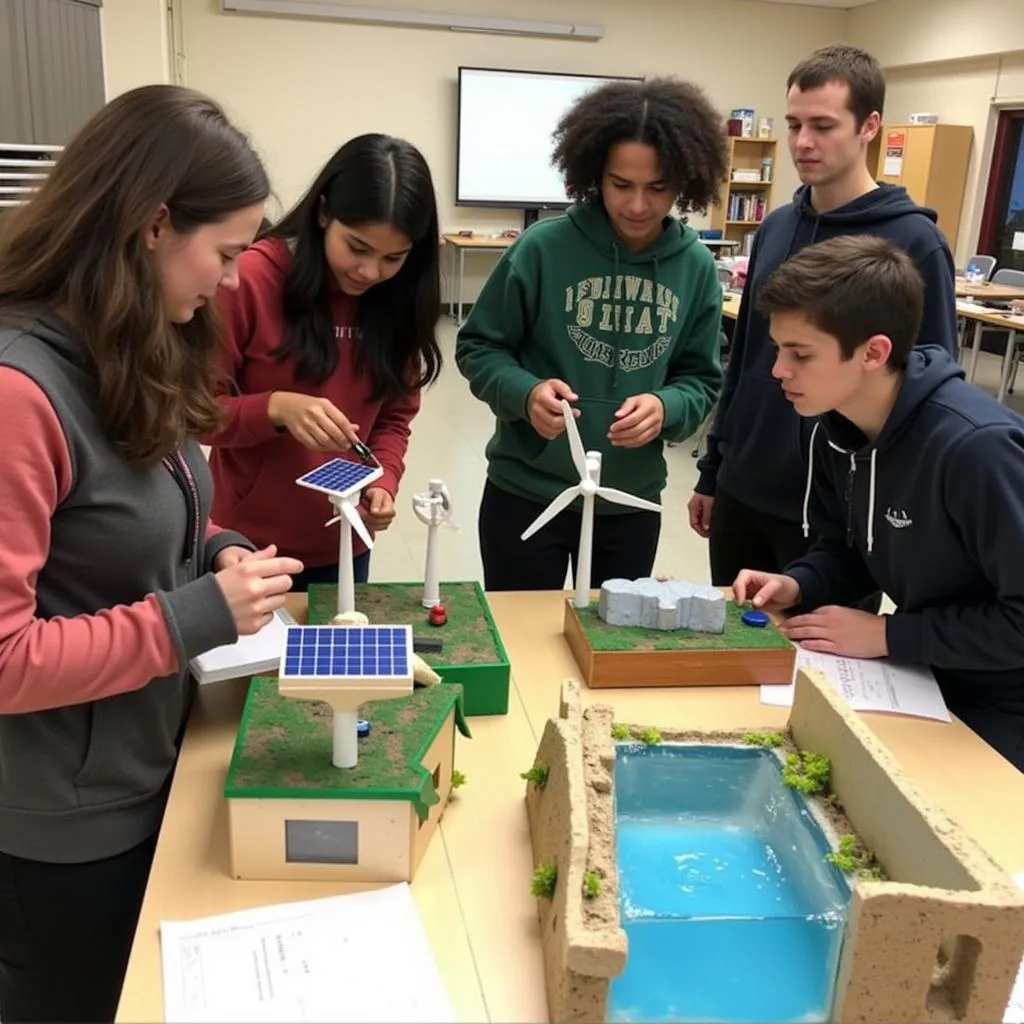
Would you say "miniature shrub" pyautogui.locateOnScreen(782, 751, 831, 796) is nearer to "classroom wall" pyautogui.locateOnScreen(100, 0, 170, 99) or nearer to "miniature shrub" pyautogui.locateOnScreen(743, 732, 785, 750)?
"miniature shrub" pyautogui.locateOnScreen(743, 732, 785, 750)

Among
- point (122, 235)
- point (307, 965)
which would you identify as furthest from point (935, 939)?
point (122, 235)

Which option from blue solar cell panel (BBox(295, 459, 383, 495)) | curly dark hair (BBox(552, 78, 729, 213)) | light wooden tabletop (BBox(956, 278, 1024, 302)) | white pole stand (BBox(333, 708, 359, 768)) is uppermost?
curly dark hair (BBox(552, 78, 729, 213))

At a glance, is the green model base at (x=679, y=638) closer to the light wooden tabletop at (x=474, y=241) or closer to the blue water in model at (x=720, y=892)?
the blue water in model at (x=720, y=892)

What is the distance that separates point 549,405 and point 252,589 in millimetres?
859

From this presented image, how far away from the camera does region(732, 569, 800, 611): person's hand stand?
5.74 feet

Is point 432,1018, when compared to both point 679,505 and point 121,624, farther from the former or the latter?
point 679,505

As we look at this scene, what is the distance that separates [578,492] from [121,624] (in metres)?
0.87

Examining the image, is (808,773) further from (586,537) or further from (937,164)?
(937,164)

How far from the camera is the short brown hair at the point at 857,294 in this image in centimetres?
159

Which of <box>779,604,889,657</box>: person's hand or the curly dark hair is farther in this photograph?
the curly dark hair

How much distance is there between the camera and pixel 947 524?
1533 mm

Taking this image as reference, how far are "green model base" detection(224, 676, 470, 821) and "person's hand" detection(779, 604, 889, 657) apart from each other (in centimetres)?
67

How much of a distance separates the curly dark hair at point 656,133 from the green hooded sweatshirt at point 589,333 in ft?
0.29

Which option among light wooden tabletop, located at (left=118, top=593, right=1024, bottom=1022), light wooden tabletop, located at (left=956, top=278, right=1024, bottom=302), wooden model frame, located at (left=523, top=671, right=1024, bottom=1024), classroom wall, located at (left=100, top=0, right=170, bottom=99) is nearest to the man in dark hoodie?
light wooden tabletop, located at (left=118, top=593, right=1024, bottom=1022)
